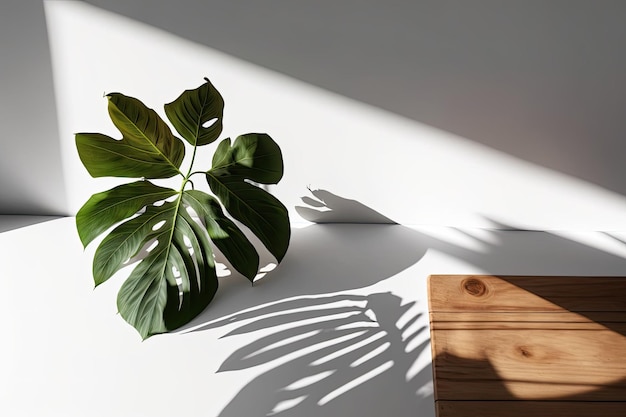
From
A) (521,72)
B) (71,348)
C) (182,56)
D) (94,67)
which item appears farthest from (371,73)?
(71,348)

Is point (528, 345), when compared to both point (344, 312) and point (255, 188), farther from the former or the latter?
point (255, 188)

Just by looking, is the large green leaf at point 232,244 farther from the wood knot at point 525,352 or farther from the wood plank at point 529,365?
the wood knot at point 525,352

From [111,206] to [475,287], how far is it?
1028 millimetres

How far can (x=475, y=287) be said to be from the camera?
1.90 metres

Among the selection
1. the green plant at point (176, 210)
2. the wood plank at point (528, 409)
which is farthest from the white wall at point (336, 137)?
the wood plank at point (528, 409)

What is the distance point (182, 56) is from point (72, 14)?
0.32 m

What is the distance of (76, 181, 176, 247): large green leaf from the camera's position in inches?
76.5

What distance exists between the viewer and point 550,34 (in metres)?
1.90

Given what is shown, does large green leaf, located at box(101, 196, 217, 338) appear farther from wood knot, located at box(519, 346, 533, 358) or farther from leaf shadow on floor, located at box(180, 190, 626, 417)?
wood knot, located at box(519, 346, 533, 358)

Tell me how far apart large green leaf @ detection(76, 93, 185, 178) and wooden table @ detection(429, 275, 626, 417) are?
2.67 ft

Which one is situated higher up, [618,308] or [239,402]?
[618,308]

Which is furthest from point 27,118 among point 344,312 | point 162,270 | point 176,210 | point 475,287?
point 475,287

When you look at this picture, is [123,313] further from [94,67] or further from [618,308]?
[618,308]

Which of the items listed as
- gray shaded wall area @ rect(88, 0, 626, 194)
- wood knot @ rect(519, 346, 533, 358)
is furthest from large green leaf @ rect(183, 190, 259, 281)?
wood knot @ rect(519, 346, 533, 358)
